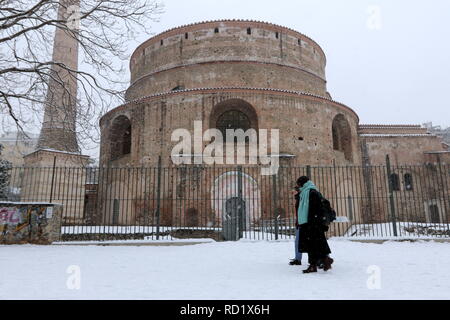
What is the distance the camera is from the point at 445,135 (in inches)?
1475

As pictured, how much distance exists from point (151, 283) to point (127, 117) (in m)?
13.4

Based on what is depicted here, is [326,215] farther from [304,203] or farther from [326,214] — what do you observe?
[304,203]

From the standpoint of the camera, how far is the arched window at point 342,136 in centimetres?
1694

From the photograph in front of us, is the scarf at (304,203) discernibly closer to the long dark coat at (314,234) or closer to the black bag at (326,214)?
the long dark coat at (314,234)

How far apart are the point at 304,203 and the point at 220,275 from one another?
146 cm

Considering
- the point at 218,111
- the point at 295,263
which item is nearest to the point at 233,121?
the point at 218,111

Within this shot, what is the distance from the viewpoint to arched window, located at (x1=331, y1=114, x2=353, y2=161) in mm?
16938

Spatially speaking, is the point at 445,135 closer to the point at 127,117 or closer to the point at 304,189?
the point at 127,117

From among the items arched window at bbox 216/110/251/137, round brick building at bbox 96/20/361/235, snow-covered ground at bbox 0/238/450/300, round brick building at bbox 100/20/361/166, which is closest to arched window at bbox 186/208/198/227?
round brick building at bbox 96/20/361/235

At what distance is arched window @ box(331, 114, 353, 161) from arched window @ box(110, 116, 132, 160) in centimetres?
1091

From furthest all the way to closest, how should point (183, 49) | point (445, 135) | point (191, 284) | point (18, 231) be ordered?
point (445, 135)
point (183, 49)
point (18, 231)
point (191, 284)

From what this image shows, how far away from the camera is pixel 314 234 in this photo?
413 cm
